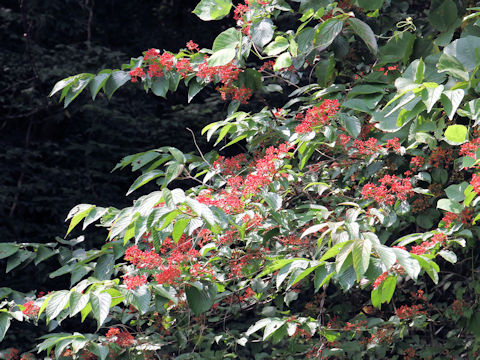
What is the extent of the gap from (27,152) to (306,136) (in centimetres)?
355

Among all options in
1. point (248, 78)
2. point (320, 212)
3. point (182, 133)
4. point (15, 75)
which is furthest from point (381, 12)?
point (15, 75)

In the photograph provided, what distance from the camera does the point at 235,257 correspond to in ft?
6.10

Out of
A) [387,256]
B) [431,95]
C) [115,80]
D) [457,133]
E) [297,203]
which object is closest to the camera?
[387,256]

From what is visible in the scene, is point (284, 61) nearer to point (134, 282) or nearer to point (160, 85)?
point (160, 85)

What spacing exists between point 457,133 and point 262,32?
68 centimetres

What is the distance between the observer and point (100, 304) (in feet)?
4.70

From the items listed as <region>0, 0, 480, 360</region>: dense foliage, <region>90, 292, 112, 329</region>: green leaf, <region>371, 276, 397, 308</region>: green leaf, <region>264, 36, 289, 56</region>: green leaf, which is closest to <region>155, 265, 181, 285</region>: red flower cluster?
<region>0, 0, 480, 360</region>: dense foliage

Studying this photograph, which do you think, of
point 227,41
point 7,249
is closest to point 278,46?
point 227,41

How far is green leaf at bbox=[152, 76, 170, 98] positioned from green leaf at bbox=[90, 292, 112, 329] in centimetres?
78

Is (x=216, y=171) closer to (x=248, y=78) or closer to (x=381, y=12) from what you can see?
(x=248, y=78)

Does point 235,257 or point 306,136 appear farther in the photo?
point 235,257

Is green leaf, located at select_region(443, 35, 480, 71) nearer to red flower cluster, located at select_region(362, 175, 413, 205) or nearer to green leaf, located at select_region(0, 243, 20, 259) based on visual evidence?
red flower cluster, located at select_region(362, 175, 413, 205)

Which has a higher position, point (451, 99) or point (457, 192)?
point (451, 99)

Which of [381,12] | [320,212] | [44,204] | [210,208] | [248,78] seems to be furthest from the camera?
[44,204]
